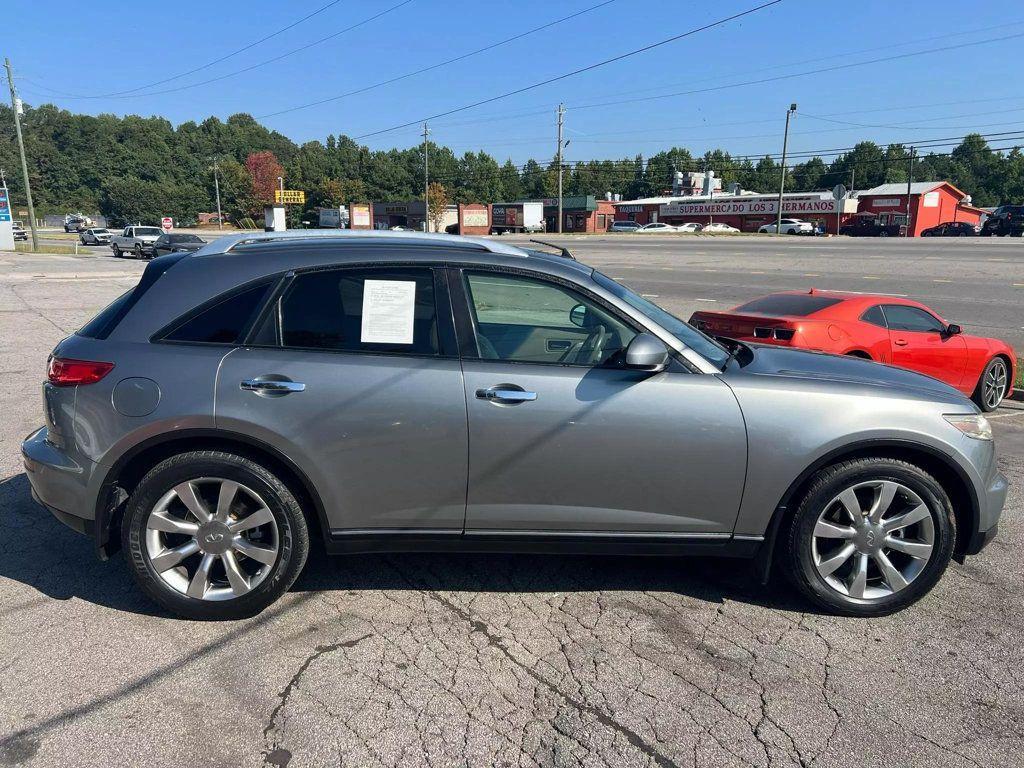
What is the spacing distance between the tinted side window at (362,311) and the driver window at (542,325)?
244 millimetres

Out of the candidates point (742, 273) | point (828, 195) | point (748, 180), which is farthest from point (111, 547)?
point (748, 180)

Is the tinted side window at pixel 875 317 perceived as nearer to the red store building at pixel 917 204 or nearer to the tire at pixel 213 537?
the tire at pixel 213 537

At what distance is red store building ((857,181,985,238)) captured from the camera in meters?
72.2

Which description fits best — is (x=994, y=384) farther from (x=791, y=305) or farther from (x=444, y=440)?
(x=444, y=440)

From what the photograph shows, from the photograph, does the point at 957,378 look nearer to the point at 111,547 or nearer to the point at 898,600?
the point at 898,600

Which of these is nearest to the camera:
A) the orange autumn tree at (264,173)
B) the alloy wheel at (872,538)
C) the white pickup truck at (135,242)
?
the alloy wheel at (872,538)

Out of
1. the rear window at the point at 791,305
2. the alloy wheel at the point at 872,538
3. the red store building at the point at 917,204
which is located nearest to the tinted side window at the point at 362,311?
the alloy wheel at the point at 872,538

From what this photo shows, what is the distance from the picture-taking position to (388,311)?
3.55 m

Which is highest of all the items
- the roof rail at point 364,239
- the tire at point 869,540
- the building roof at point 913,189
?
the building roof at point 913,189

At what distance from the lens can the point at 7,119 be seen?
118m

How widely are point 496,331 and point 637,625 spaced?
5.19 feet

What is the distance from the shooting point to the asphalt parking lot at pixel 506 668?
271cm

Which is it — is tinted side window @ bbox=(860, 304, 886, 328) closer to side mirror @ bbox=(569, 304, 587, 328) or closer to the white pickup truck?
side mirror @ bbox=(569, 304, 587, 328)

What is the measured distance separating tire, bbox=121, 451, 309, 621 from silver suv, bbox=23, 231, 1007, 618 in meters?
0.01
